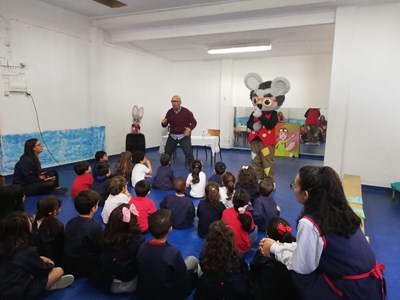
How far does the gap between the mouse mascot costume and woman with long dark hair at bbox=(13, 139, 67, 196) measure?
125 inches

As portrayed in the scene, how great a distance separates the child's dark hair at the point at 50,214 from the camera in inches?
79.8

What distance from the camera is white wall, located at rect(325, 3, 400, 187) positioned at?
14.1 ft

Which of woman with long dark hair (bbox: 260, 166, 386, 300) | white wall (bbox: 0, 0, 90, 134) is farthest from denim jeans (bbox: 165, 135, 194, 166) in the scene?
woman with long dark hair (bbox: 260, 166, 386, 300)

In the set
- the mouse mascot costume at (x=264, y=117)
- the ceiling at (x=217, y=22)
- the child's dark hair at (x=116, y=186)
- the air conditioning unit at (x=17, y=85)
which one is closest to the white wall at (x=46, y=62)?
the air conditioning unit at (x=17, y=85)

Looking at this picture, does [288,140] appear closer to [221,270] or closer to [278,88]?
[278,88]

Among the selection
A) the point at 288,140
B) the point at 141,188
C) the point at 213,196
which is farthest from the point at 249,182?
the point at 288,140

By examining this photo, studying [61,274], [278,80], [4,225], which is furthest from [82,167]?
[278,80]

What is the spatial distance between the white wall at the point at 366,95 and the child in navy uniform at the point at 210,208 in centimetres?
282

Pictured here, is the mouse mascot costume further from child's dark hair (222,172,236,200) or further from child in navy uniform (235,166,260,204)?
child's dark hair (222,172,236,200)

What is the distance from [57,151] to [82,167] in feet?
6.75

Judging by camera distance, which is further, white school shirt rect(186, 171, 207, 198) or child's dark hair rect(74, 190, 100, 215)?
white school shirt rect(186, 171, 207, 198)

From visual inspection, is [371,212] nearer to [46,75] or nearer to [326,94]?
[326,94]

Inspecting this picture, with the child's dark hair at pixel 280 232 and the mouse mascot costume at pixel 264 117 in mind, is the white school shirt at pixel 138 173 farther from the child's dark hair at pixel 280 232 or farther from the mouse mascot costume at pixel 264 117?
the child's dark hair at pixel 280 232

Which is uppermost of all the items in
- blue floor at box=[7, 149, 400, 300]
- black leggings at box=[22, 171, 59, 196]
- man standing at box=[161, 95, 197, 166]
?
man standing at box=[161, 95, 197, 166]
